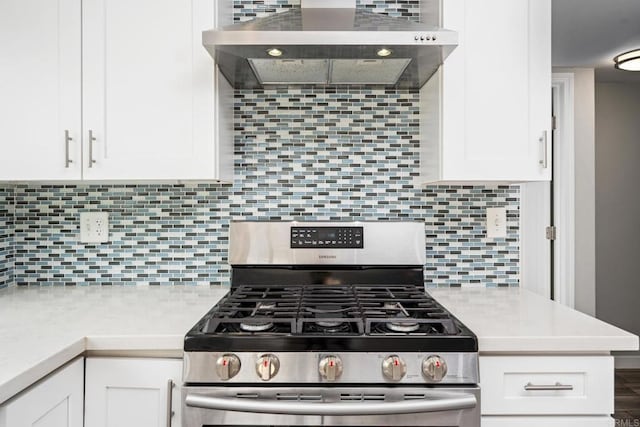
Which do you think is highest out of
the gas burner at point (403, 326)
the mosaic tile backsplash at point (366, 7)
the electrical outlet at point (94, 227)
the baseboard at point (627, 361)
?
the mosaic tile backsplash at point (366, 7)

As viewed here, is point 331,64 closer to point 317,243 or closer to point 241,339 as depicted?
point 317,243

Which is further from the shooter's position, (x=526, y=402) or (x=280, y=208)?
(x=280, y=208)

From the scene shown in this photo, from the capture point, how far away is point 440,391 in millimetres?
1193

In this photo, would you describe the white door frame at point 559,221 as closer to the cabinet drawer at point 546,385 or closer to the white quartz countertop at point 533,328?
the white quartz countertop at point 533,328

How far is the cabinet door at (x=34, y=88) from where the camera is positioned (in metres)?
1.62

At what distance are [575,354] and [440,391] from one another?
400 millimetres

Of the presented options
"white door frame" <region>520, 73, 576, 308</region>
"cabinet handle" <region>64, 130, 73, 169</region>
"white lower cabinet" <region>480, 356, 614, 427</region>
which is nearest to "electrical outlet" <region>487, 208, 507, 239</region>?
"white lower cabinet" <region>480, 356, 614, 427</region>

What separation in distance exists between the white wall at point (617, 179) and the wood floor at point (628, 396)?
47cm

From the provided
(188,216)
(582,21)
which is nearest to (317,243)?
(188,216)

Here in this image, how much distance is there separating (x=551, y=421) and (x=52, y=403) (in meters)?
1.26

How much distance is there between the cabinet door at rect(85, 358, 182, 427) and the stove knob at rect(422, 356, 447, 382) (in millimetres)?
645

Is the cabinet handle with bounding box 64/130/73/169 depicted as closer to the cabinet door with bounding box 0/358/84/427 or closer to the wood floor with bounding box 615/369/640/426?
the cabinet door with bounding box 0/358/84/427

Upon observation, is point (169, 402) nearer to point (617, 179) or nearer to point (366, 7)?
point (366, 7)

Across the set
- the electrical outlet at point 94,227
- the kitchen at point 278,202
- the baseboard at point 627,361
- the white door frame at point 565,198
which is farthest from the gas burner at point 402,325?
the baseboard at point 627,361
